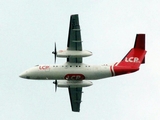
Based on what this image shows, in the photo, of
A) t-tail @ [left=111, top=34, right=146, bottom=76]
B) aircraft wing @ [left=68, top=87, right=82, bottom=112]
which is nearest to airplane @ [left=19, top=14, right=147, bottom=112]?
t-tail @ [left=111, top=34, right=146, bottom=76]

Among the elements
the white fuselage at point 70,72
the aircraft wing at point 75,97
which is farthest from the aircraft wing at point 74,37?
the aircraft wing at point 75,97

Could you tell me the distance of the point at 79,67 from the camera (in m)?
62.9

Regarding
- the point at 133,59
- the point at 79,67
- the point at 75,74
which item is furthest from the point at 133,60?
the point at 75,74

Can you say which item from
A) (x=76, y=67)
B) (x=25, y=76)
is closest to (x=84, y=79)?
(x=76, y=67)

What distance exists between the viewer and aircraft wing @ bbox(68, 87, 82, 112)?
6801 centimetres

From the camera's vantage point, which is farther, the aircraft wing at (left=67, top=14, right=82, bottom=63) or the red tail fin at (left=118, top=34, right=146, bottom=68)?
the red tail fin at (left=118, top=34, right=146, bottom=68)

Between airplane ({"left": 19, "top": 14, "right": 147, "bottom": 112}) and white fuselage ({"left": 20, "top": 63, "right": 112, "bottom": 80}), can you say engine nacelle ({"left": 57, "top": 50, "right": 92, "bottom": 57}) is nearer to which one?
airplane ({"left": 19, "top": 14, "right": 147, "bottom": 112})

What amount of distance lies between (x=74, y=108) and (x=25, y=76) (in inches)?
341

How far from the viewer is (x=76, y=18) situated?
59.8 m

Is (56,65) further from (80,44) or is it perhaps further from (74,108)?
(74,108)

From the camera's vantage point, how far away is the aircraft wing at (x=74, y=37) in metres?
60.0

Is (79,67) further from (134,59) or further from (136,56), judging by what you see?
(136,56)

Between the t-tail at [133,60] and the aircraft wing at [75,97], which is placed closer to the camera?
the t-tail at [133,60]

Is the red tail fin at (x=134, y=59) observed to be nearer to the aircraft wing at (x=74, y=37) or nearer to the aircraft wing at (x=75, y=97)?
the aircraft wing at (x=74, y=37)
